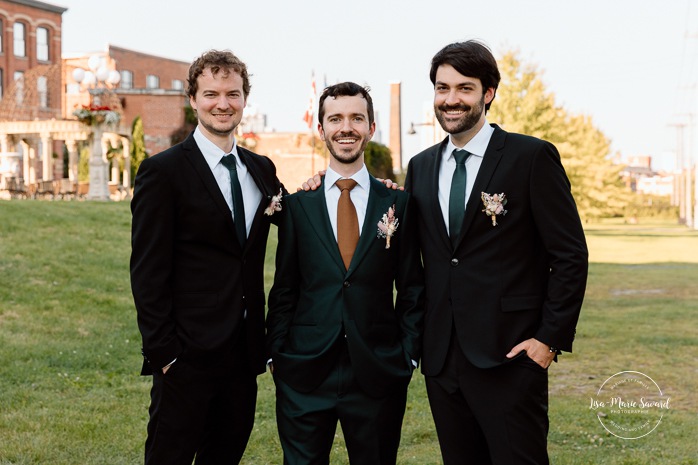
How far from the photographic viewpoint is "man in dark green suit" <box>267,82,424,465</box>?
13.4ft

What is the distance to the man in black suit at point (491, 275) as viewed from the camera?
3846mm

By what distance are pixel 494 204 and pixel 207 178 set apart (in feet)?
4.87

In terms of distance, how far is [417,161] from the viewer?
4.37 meters

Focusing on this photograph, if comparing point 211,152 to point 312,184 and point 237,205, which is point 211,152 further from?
point 312,184

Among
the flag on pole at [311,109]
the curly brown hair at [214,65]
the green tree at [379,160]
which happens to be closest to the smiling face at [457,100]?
the curly brown hair at [214,65]

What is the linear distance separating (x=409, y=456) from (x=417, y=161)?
120 inches

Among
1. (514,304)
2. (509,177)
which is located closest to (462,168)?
(509,177)

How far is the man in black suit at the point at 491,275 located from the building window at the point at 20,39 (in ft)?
193

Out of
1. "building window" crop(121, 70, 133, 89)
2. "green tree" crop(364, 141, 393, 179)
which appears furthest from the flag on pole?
"building window" crop(121, 70, 133, 89)

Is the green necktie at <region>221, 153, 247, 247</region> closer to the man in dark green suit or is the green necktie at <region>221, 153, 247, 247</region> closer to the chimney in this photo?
the man in dark green suit

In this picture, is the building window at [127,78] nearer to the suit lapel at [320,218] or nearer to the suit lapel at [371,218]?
the suit lapel at [320,218]

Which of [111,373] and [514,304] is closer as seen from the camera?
[514,304]

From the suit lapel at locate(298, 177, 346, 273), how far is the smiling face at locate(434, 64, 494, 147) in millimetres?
773

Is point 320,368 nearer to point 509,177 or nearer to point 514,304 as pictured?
point 514,304
